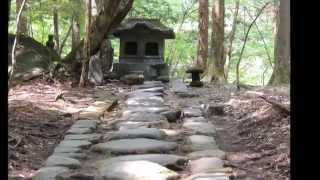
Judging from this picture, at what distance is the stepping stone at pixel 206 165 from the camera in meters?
5.08

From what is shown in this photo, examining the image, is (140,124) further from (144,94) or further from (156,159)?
(144,94)

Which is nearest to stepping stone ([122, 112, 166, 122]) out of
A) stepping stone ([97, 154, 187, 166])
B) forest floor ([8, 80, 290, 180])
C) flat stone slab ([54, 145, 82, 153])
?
forest floor ([8, 80, 290, 180])

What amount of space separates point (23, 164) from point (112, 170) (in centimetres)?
118

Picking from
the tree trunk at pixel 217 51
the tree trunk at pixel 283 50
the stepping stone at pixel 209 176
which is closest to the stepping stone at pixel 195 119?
the stepping stone at pixel 209 176

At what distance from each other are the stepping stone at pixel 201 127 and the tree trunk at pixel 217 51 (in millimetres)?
8457

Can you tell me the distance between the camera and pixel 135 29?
17703 millimetres

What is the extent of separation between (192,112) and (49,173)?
4453 millimetres

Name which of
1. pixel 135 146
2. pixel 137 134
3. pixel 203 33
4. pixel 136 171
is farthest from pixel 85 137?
pixel 203 33

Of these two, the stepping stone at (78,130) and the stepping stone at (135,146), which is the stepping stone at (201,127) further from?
the stepping stone at (78,130)

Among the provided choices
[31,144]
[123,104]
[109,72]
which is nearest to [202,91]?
[123,104]

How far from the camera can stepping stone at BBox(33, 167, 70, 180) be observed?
476 centimetres

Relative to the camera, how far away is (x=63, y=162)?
5.35 m

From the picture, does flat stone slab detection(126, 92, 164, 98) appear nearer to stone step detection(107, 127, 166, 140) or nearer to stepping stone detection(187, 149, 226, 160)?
stone step detection(107, 127, 166, 140)
